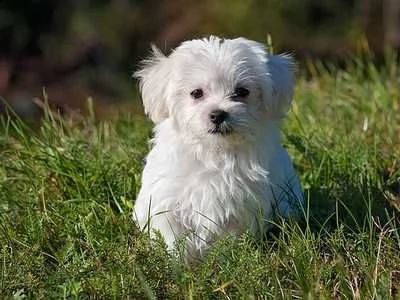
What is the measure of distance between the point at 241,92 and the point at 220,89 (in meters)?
0.11

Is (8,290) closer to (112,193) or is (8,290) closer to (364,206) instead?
(112,193)

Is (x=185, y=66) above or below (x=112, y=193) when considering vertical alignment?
above

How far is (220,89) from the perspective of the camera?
5.16 m

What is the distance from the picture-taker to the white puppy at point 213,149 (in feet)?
16.9

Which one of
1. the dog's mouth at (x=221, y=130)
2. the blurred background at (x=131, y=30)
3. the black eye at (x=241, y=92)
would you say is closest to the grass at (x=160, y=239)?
the dog's mouth at (x=221, y=130)

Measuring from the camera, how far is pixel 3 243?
5207 mm

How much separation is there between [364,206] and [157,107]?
1328mm

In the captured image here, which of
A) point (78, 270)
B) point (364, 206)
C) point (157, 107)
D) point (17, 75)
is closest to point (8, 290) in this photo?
point (78, 270)

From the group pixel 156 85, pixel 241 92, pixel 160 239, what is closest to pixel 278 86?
pixel 241 92

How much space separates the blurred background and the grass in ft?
36.7

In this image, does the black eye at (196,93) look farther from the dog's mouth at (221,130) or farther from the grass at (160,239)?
the grass at (160,239)

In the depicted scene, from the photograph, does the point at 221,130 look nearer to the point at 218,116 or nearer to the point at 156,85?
the point at 218,116

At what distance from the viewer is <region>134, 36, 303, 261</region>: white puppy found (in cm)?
514

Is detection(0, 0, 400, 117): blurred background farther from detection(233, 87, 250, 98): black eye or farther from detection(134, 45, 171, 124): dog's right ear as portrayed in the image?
detection(233, 87, 250, 98): black eye
